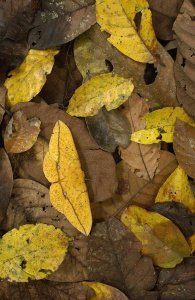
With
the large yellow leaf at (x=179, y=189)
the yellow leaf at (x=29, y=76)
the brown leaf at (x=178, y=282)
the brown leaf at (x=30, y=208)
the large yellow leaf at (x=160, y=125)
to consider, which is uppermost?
the yellow leaf at (x=29, y=76)

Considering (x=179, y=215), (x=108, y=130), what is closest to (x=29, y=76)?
(x=108, y=130)

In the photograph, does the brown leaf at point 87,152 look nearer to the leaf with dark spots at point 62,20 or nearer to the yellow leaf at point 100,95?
the yellow leaf at point 100,95

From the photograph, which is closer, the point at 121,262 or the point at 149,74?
the point at 121,262

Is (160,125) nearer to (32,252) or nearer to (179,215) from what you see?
(179,215)

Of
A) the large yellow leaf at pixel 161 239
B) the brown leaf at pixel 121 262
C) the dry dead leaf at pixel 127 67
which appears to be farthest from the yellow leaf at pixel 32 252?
the dry dead leaf at pixel 127 67

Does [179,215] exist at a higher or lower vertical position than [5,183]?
lower

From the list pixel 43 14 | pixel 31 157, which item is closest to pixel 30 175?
pixel 31 157

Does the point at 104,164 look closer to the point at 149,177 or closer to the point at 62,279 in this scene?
the point at 149,177
